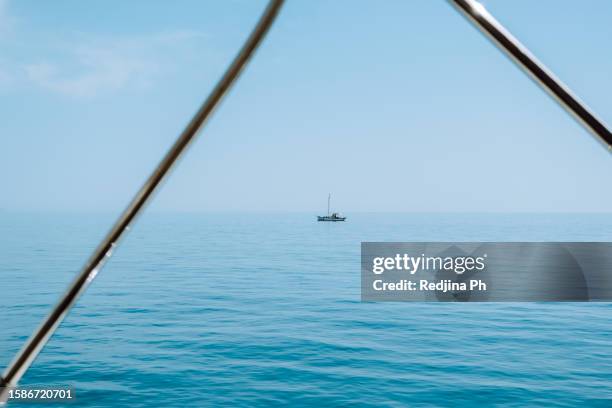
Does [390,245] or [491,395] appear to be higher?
[390,245]

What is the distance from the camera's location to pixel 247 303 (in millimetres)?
7727

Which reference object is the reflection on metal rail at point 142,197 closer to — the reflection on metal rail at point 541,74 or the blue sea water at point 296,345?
the reflection on metal rail at point 541,74

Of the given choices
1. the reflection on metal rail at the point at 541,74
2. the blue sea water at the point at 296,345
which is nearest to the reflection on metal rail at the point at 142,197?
the reflection on metal rail at the point at 541,74

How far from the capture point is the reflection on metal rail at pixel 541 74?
18.1 inches

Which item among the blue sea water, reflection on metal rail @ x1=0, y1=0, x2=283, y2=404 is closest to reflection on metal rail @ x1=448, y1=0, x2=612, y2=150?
reflection on metal rail @ x1=0, y1=0, x2=283, y2=404

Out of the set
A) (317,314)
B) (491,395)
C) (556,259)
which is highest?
(556,259)

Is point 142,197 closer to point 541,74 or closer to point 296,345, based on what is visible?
point 541,74

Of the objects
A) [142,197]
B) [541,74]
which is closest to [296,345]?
[142,197]

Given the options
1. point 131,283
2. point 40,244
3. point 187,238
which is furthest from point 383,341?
point 187,238

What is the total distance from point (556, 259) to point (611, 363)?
→ 8398 mm

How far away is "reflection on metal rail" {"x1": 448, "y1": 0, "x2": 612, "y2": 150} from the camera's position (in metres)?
0.46

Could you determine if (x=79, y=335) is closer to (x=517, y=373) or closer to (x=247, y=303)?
(x=247, y=303)

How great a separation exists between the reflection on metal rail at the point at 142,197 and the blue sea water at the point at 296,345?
1594 millimetres

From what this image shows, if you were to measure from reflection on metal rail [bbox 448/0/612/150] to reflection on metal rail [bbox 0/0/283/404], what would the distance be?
0.18 metres
